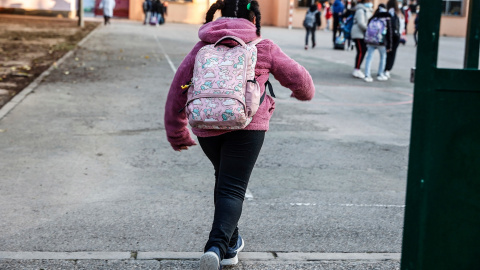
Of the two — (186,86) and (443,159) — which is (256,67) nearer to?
(186,86)

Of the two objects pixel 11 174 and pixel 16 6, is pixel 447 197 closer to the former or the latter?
pixel 11 174

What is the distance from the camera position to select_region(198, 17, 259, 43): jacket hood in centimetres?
365

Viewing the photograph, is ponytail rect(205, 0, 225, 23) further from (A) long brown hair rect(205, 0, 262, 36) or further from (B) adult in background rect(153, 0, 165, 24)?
(B) adult in background rect(153, 0, 165, 24)

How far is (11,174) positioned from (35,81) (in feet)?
21.2

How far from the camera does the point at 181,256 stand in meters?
4.36

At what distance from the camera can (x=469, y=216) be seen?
8.89ft

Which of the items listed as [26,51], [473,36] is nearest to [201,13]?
[26,51]

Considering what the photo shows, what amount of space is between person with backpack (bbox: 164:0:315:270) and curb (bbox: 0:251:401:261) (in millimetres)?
645

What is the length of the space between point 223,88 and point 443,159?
1266 millimetres

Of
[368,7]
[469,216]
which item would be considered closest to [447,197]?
[469,216]

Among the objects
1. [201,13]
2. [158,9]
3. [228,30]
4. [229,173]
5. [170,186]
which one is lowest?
[170,186]

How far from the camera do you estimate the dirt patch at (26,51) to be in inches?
504

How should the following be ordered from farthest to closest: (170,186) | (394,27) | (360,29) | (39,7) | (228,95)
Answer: (39,7)
(360,29)
(394,27)
(170,186)
(228,95)

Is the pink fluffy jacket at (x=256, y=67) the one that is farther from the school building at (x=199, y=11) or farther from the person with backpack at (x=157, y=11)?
the school building at (x=199, y=11)
